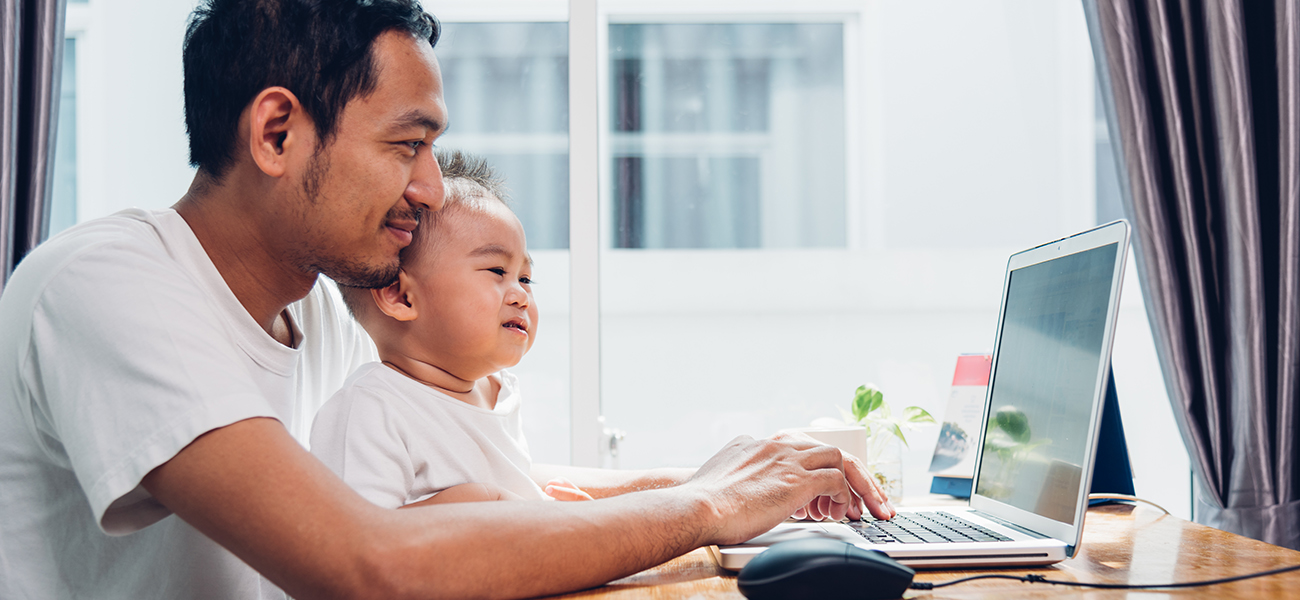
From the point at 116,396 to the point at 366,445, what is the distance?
28 centimetres

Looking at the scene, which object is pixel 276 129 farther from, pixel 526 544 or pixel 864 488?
pixel 864 488

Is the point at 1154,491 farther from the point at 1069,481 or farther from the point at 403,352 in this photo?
the point at 403,352

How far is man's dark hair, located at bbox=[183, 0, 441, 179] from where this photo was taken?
103cm

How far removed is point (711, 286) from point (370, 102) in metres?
1.18

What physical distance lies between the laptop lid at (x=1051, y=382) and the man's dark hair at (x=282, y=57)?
924 mm

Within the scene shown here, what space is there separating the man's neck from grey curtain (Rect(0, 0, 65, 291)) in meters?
1.04

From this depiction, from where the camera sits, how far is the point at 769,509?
35.6 inches

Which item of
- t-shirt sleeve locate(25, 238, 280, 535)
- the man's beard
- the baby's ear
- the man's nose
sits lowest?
t-shirt sleeve locate(25, 238, 280, 535)

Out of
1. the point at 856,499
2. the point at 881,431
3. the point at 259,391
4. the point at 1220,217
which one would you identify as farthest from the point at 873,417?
the point at 259,391

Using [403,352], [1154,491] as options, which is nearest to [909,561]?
[403,352]

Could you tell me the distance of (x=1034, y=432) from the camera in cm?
104

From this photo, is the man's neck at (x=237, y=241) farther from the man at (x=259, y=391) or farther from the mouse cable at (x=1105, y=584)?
the mouse cable at (x=1105, y=584)

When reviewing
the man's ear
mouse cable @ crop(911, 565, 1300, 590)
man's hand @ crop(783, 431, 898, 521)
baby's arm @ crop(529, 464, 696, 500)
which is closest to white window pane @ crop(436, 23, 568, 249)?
baby's arm @ crop(529, 464, 696, 500)

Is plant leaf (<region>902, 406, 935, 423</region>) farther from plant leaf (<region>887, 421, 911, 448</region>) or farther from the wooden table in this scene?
the wooden table
